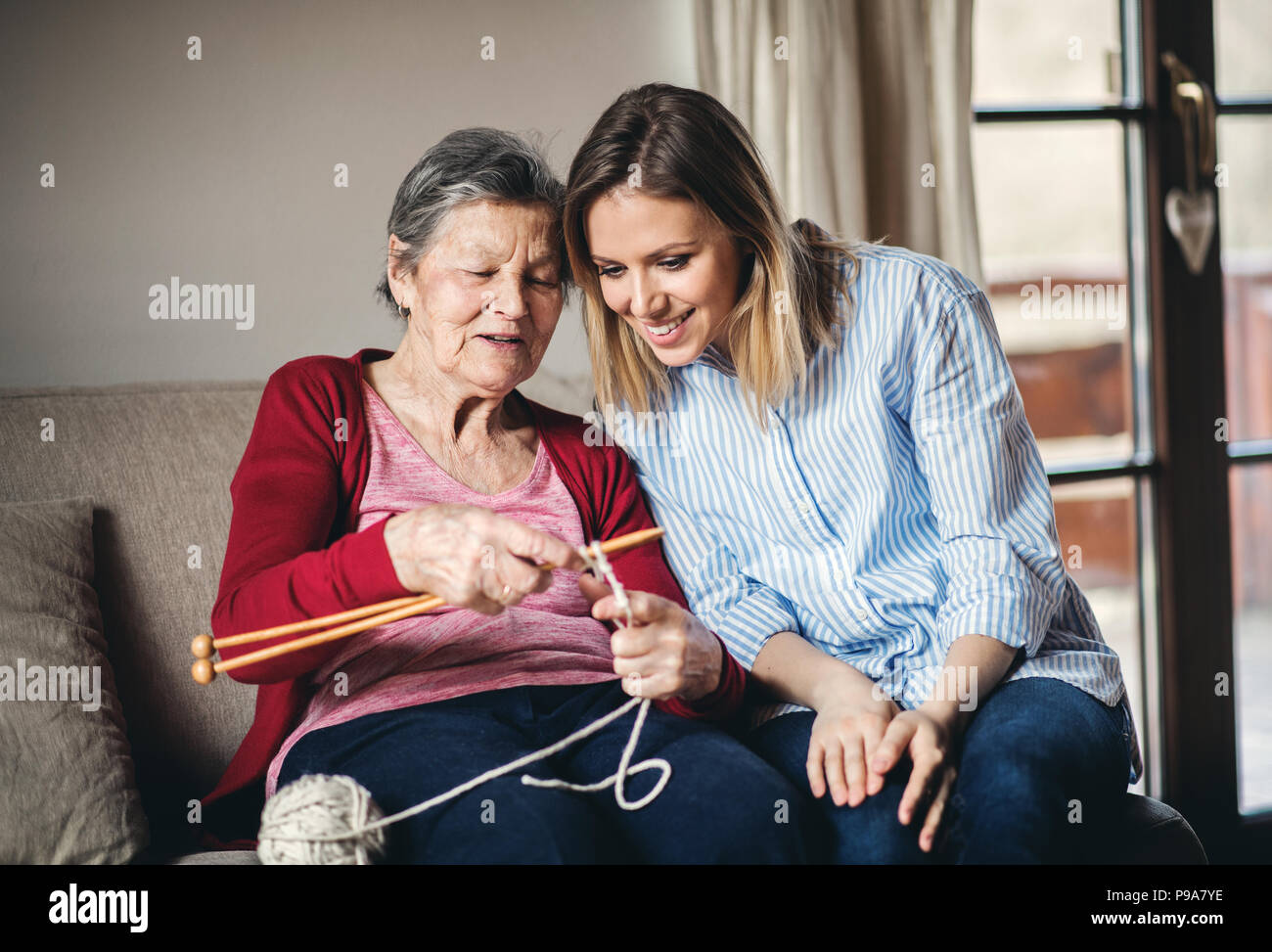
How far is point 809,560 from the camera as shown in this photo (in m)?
1.36

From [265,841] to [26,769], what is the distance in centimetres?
33

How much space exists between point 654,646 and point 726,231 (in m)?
0.49

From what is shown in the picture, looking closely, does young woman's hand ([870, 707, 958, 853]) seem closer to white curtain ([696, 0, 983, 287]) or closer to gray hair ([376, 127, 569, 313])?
gray hair ([376, 127, 569, 313])

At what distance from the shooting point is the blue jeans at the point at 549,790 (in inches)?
39.9

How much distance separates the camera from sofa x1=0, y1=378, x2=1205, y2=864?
1.17 metres

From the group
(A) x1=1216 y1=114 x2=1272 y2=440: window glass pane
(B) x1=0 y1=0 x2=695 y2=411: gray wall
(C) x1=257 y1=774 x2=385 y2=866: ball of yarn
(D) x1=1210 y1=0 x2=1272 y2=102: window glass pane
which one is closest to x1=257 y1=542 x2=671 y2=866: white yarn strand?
(C) x1=257 y1=774 x2=385 y2=866: ball of yarn

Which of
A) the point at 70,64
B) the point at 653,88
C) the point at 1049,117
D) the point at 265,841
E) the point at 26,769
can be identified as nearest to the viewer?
the point at 265,841

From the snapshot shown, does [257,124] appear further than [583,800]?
Yes

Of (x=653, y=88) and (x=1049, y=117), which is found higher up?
(x=1049, y=117)

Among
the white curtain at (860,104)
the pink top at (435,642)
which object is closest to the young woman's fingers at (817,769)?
the pink top at (435,642)

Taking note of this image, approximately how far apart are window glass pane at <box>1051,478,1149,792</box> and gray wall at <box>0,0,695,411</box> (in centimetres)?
127

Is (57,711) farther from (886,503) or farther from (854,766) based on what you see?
(886,503)
